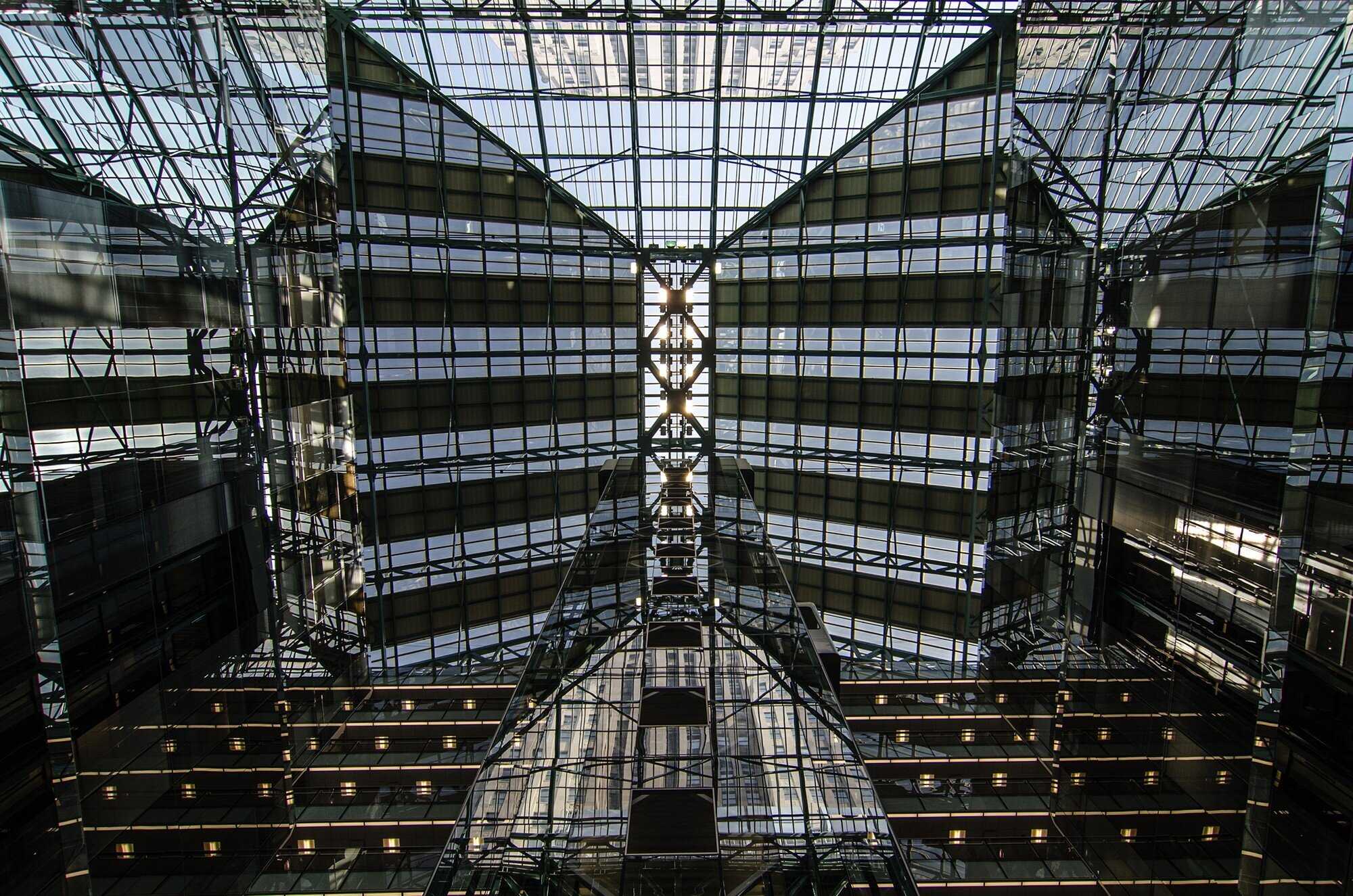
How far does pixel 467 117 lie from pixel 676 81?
353 inches

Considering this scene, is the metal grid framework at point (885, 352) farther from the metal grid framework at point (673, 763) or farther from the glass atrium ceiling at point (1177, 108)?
the metal grid framework at point (673, 763)

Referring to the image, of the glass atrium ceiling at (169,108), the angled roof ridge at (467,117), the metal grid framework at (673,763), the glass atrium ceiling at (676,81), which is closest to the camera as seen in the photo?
the metal grid framework at (673,763)

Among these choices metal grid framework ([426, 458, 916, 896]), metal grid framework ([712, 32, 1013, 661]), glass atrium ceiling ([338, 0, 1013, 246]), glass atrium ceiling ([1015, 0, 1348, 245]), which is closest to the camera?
metal grid framework ([426, 458, 916, 896])

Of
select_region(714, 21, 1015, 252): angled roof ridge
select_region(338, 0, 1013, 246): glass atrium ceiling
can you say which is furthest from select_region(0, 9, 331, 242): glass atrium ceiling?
select_region(714, 21, 1015, 252): angled roof ridge

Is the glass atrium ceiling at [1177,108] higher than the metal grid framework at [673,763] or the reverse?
higher

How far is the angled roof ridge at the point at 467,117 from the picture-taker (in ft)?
84.6

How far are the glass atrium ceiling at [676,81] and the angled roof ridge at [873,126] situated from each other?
0.27 meters

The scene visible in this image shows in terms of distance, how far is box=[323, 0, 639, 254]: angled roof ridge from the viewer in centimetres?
2580

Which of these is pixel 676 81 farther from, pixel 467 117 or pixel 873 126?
pixel 467 117

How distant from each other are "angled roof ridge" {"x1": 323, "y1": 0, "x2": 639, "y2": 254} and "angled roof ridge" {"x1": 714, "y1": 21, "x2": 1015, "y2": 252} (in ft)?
18.1

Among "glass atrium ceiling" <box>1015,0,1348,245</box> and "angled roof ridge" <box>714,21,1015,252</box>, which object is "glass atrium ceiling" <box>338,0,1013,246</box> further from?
"glass atrium ceiling" <box>1015,0,1348,245</box>

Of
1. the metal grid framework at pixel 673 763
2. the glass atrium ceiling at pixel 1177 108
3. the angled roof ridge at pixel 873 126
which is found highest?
the angled roof ridge at pixel 873 126

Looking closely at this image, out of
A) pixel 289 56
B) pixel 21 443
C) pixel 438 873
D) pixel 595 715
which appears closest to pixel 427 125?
pixel 289 56

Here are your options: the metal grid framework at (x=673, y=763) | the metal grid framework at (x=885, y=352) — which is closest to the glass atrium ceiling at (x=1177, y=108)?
the metal grid framework at (x=885, y=352)
